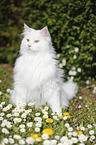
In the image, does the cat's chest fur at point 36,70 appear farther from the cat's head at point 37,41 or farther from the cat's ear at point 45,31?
the cat's ear at point 45,31

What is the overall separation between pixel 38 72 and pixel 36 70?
0.14 ft

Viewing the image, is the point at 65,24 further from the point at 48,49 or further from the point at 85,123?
the point at 85,123

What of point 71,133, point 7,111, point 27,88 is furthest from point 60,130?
point 7,111

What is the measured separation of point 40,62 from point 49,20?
1814 mm

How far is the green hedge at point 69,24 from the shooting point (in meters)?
3.91

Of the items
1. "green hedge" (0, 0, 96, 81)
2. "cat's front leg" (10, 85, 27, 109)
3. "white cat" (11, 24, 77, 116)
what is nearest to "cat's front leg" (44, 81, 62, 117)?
"white cat" (11, 24, 77, 116)

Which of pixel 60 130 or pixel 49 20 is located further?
pixel 49 20

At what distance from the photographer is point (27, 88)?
9.11ft

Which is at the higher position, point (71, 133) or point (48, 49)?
point (48, 49)

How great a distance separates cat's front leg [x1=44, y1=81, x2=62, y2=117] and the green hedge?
143 centimetres

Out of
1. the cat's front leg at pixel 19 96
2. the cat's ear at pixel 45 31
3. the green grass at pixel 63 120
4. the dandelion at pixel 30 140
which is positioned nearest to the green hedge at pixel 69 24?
the green grass at pixel 63 120

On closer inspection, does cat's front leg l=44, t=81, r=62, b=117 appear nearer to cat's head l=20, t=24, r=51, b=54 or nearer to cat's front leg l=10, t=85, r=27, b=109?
cat's front leg l=10, t=85, r=27, b=109

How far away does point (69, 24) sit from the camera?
13.9ft

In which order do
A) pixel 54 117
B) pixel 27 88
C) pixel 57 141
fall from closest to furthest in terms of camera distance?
pixel 57 141
pixel 54 117
pixel 27 88
